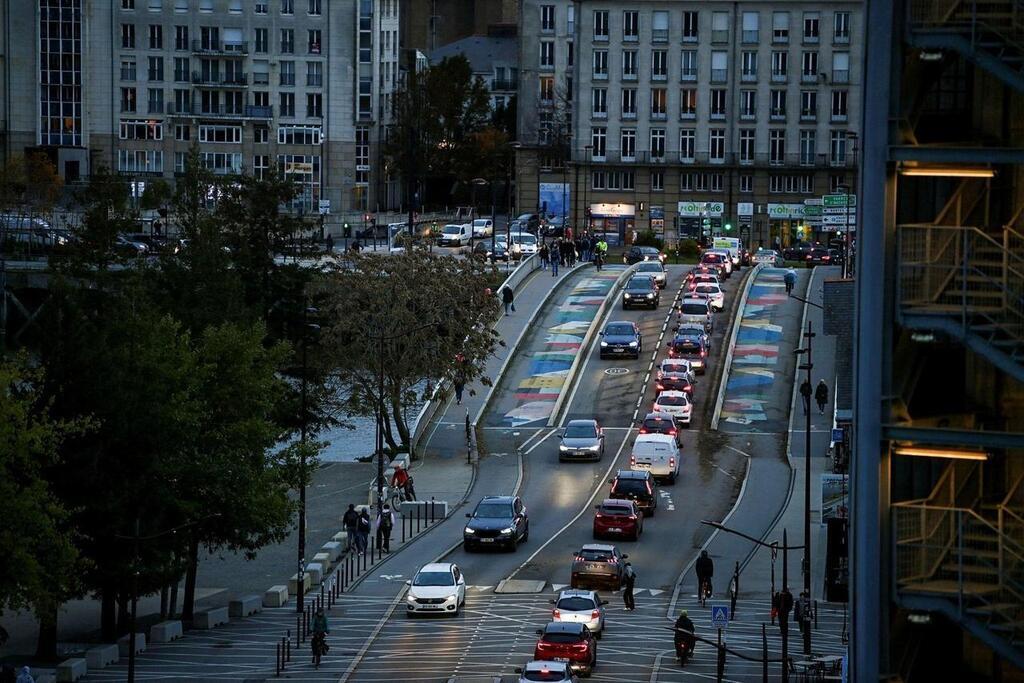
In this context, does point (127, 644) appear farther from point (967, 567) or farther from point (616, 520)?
point (967, 567)

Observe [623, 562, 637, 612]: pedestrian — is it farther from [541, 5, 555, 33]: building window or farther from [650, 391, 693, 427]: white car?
[541, 5, 555, 33]: building window

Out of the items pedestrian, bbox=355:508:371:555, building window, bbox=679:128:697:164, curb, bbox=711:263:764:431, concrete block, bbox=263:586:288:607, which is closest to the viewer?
concrete block, bbox=263:586:288:607

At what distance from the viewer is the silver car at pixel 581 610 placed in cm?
4581

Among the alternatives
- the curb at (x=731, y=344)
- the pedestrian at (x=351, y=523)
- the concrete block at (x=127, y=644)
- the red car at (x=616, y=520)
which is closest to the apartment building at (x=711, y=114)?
the curb at (x=731, y=344)

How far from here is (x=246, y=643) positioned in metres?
46.5

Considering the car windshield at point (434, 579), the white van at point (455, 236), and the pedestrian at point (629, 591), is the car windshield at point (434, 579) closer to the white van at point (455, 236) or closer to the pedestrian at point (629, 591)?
the pedestrian at point (629, 591)

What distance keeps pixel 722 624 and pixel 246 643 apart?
12.0m

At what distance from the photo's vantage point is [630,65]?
135m

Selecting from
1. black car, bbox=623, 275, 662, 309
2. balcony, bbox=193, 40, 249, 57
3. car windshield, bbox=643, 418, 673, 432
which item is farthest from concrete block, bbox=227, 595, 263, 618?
balcony, bbox=193, 40, 249, 57

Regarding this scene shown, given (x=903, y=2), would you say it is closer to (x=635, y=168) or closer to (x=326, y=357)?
(x=326, y=357)

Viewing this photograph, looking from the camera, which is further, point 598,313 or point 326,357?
point 598,313

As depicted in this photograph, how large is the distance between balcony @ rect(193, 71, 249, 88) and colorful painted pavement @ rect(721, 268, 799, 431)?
230 ft

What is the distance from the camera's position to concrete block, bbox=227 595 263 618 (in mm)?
50531

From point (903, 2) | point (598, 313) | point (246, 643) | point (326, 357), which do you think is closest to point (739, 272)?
point (598, 313)
